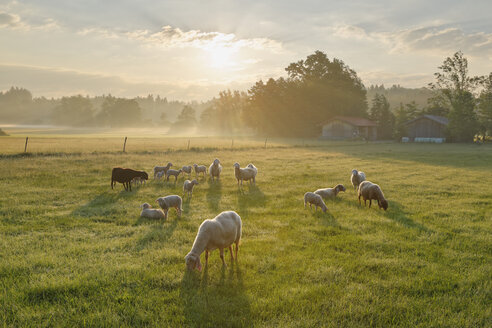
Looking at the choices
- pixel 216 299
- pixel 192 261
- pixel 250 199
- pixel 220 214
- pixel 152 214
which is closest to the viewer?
pixel 216 299

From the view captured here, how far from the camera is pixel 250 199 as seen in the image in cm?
1222

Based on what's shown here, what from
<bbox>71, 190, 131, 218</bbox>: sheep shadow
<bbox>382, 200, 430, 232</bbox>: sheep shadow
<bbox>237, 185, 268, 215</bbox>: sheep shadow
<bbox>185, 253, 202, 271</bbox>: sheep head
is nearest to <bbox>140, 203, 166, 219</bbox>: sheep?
<bbox>71, 190, 131, 218</bbox>: sheep shadow

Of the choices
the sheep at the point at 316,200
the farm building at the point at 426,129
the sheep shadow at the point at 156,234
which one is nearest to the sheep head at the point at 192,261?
the sheep shadow at the point at 156,234

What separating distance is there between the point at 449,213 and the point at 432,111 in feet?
262

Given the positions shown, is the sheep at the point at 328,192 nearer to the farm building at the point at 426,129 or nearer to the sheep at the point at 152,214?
the sheep at the point at 152,214

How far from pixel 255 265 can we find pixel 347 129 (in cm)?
6847

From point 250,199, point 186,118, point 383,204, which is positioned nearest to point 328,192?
point 383,204

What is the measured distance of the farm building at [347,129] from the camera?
6800cm

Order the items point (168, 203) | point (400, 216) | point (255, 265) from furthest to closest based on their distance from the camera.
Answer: point (400, 216)
point (168, 203)
point (255, 265)

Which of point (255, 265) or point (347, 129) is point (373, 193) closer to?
point (255, 265)

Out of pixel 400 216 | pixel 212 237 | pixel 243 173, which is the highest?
pixel 243 173

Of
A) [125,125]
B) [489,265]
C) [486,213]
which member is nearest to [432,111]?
[486,213]

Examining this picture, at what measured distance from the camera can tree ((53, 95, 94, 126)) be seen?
6265 inches

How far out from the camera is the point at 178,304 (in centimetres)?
474
